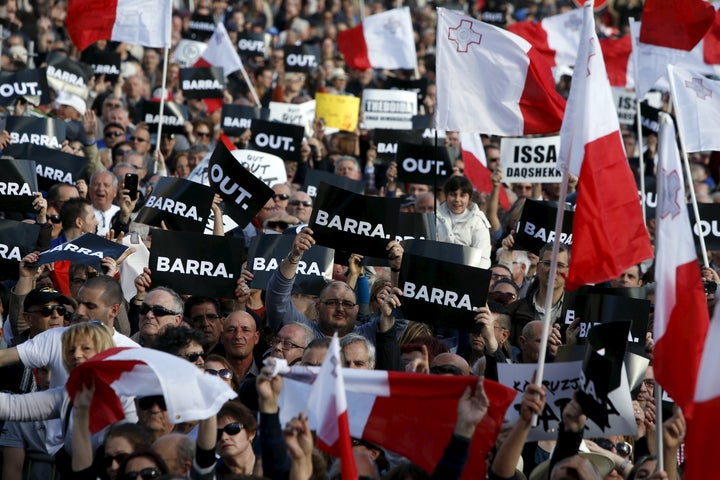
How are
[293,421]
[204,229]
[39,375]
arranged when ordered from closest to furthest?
[293,421] → [39,375] → [204,229]

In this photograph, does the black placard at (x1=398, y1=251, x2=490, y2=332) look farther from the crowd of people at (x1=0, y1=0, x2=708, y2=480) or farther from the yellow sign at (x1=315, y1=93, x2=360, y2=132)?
the yellow sign at (x1=315, y1=93, x2=360, y2=132)

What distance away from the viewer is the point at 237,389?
8.11 m

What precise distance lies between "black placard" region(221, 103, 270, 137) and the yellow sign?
1.50 metres

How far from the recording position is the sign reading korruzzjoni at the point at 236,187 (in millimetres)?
10523

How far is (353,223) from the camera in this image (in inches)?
372

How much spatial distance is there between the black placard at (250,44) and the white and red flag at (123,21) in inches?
242

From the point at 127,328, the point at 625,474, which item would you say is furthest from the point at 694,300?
the point at 127,328

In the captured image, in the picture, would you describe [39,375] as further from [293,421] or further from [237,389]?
[293,421]

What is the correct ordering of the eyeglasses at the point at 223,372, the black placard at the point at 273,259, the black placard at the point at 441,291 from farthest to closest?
the black placard at the point at 273,259 < the black placard at the point at 441,291 < the eyeglasses at the point at 223,372

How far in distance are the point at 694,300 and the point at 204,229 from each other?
5.11 m

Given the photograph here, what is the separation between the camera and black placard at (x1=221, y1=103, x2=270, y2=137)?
620 inches

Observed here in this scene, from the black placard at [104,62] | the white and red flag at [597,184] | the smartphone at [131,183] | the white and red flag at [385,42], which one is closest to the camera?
the white and red flag at [597,184]

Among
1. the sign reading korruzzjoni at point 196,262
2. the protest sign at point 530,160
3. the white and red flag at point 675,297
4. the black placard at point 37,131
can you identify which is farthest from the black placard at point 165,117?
the white and red flag at point 675,297

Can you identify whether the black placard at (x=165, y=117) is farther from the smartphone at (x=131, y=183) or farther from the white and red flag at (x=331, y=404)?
the white and red flag at (x=331, y=404)
